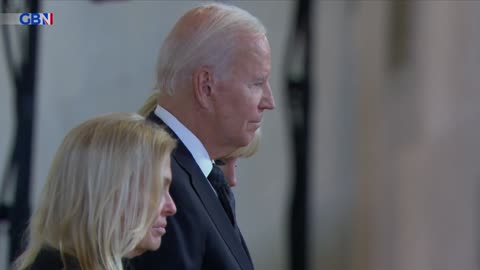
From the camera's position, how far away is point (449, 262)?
3879 millimetres

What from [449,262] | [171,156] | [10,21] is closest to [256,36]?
[171,156]

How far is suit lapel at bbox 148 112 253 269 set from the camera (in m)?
2.29

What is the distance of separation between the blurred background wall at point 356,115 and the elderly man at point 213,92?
1412 millimetres

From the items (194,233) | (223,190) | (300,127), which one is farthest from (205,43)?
(300,127)

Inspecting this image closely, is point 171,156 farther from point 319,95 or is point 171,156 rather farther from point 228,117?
point 319,95

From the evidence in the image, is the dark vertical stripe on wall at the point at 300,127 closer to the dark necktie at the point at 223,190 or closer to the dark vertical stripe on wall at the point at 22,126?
the dark vertical stripe on wall at the point at 22,126

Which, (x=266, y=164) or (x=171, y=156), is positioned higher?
(x=171, y=156)

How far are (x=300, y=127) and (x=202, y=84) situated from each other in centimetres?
162

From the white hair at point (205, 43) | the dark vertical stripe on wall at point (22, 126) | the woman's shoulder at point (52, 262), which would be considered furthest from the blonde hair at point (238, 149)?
the dark vertical stripe on wall at point (22, 126)

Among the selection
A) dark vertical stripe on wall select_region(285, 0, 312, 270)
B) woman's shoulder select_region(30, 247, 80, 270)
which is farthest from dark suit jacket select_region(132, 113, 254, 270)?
dark vertical stripe on wall select_region(285, 0, 312, 270)

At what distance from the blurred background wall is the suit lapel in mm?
1504

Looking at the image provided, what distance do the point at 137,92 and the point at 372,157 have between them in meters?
0.91

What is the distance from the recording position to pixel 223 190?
245 centimetres

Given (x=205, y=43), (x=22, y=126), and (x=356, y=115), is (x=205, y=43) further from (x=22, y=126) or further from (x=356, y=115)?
(x=356, y=115)
